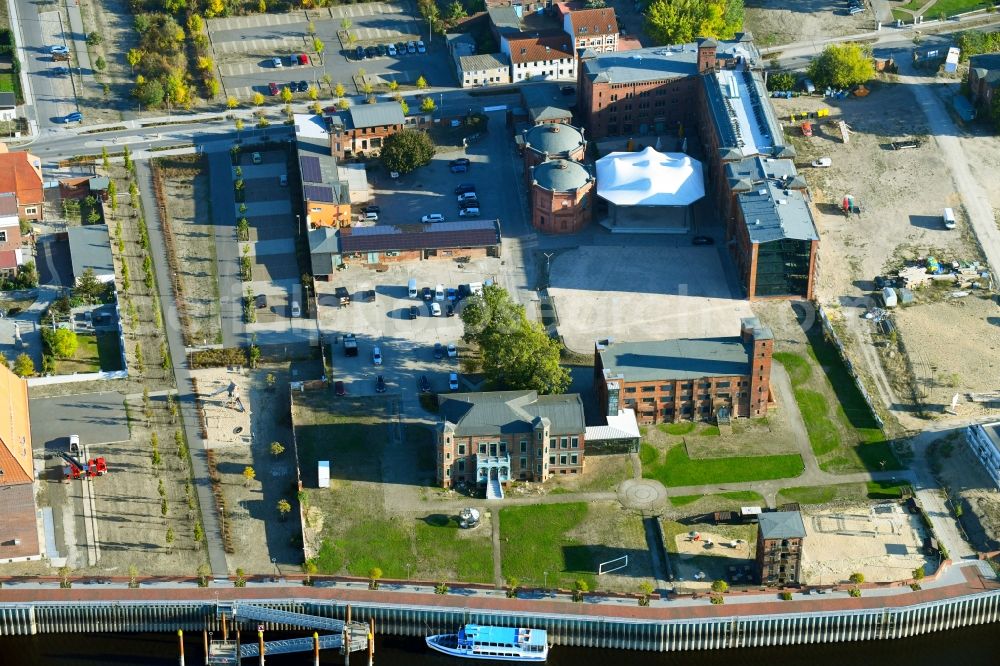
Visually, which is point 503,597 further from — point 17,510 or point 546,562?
point 17,510

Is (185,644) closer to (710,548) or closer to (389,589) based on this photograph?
(389,589)

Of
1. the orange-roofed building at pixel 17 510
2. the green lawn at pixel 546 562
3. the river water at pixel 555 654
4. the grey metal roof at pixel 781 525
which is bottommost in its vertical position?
the river water at pixel 555 654

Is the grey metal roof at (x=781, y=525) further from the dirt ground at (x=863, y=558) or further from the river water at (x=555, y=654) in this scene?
the river water at (x=555, y=654)

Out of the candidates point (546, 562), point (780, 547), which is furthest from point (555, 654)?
point (780, 547)

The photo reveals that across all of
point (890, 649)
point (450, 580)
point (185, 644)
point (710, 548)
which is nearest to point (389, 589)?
point (450, 580)

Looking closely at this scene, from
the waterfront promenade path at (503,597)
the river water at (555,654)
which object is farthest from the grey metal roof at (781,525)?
the river water at (555,654)

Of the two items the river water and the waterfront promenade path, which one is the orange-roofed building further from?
the river water

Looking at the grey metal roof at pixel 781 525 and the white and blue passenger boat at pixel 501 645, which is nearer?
the white and blue passenger boat at pixel 501 645
